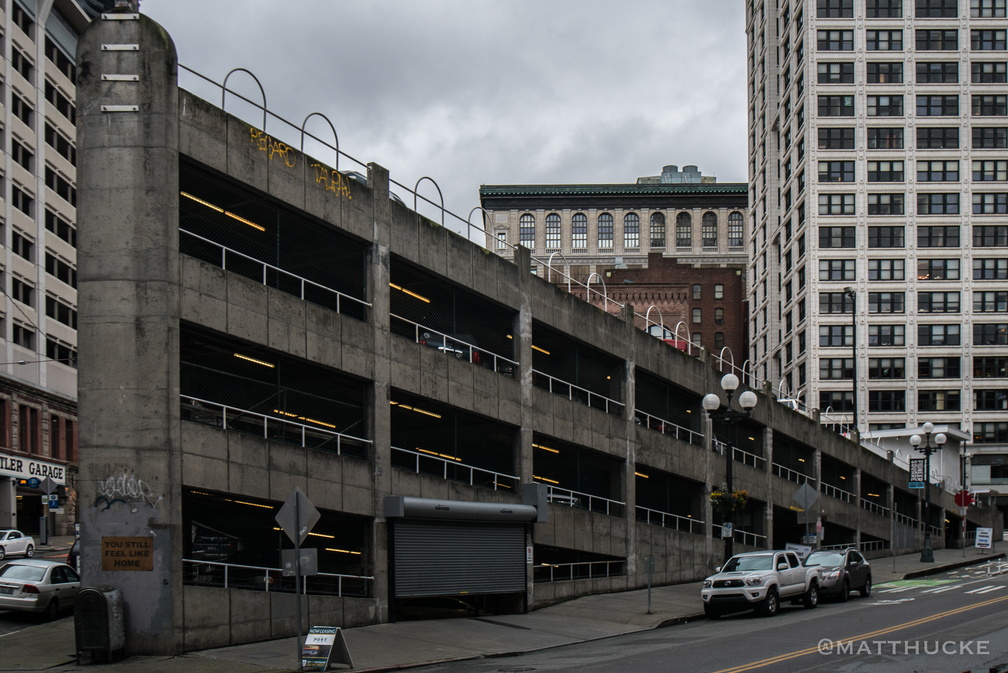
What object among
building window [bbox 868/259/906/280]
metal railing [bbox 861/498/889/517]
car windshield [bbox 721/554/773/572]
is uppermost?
building window [bbox 868/259/906/280]

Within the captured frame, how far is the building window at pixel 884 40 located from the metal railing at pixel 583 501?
7707 centimetres

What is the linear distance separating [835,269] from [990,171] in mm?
16371

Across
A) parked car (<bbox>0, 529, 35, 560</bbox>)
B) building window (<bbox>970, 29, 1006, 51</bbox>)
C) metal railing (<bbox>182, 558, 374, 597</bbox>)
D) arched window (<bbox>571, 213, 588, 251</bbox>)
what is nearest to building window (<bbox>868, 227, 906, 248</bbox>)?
building window (<bbox>970, 29, 1006, 51</bbox>)

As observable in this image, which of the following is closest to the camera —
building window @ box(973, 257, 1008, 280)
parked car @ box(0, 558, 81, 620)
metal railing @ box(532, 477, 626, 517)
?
parked car @ box(0, 558, 81, 620)

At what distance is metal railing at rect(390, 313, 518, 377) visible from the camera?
31141mm

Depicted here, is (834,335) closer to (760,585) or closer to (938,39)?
(938,39)

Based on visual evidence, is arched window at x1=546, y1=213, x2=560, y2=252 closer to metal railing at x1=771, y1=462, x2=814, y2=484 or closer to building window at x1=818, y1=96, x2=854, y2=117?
building window at x1=818, y1=96, x2=854, y2=117

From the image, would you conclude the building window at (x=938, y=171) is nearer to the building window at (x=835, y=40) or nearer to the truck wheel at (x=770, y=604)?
the building window at (x=835, y=40)

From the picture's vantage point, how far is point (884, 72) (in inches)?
4075

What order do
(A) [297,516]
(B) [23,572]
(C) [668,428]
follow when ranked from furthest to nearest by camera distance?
1. (C) [668,428]
2. (B) [23,572]
3. (A) [297,516]

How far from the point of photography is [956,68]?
103 meters

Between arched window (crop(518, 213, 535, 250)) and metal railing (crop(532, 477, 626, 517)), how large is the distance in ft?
427

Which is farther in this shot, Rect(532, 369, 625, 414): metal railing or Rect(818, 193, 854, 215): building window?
Rect(818, 193, 854, 215): building window

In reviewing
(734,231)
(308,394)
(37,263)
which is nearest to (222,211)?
(308,394)
